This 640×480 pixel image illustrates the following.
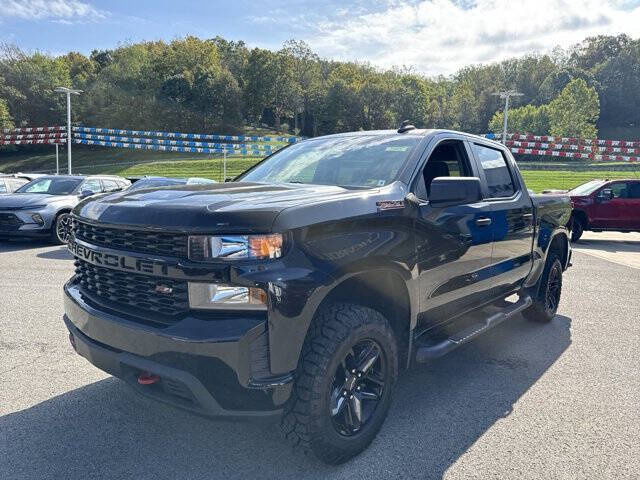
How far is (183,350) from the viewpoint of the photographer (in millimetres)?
2266

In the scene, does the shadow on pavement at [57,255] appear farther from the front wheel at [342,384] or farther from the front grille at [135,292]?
the front wheel at [342,384]

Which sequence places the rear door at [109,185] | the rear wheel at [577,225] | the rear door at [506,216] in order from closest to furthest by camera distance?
the rear door at [506,216]
the rear door at [109,185]
the rear wheel at [577,225]

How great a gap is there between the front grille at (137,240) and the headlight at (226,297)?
19 centimetres

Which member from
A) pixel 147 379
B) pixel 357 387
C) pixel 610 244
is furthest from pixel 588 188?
pixel 147 379

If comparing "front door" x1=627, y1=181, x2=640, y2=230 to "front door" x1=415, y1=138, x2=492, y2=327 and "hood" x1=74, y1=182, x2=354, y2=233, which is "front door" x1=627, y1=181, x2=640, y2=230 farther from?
"hood" x1=74, y1=182, x2=354, y2=233

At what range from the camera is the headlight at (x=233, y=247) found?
2.32m

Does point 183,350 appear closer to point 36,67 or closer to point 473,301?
point 473,301

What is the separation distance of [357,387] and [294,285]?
33.3 inches

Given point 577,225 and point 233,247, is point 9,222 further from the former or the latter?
point 577,225

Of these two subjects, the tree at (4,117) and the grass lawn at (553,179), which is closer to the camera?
the grass lawn at (553,179)

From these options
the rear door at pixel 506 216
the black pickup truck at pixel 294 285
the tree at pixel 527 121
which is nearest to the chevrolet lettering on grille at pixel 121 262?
the black pickup truck at pixel 294 285

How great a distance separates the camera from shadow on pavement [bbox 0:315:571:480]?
2.67 meters

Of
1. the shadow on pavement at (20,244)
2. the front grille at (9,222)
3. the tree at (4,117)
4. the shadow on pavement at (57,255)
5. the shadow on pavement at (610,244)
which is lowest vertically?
the shadow on pavement at (610,244)

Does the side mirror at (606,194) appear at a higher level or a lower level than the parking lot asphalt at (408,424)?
higher
